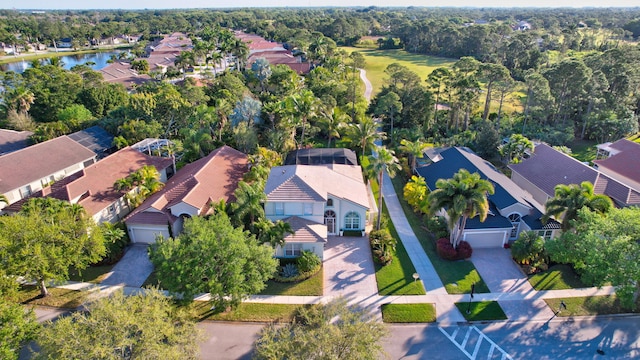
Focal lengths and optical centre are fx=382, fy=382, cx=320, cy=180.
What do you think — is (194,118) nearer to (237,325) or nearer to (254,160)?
(254,160)

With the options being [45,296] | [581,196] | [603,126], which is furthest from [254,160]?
[603,126]

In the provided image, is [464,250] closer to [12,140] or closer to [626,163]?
[626,163]

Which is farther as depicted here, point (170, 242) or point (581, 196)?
point (581, 196)

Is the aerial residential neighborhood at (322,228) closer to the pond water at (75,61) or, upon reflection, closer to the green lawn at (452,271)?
the green lawn at (452,271)

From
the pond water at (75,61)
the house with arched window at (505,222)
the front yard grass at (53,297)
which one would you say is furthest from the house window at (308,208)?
the pond water at (75,61)

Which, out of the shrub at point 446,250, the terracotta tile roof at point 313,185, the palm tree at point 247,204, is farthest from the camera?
the terracotta tile roof at point 313,185

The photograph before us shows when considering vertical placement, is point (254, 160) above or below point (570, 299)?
above

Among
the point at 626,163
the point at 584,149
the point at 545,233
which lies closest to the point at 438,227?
the point at 545,233
